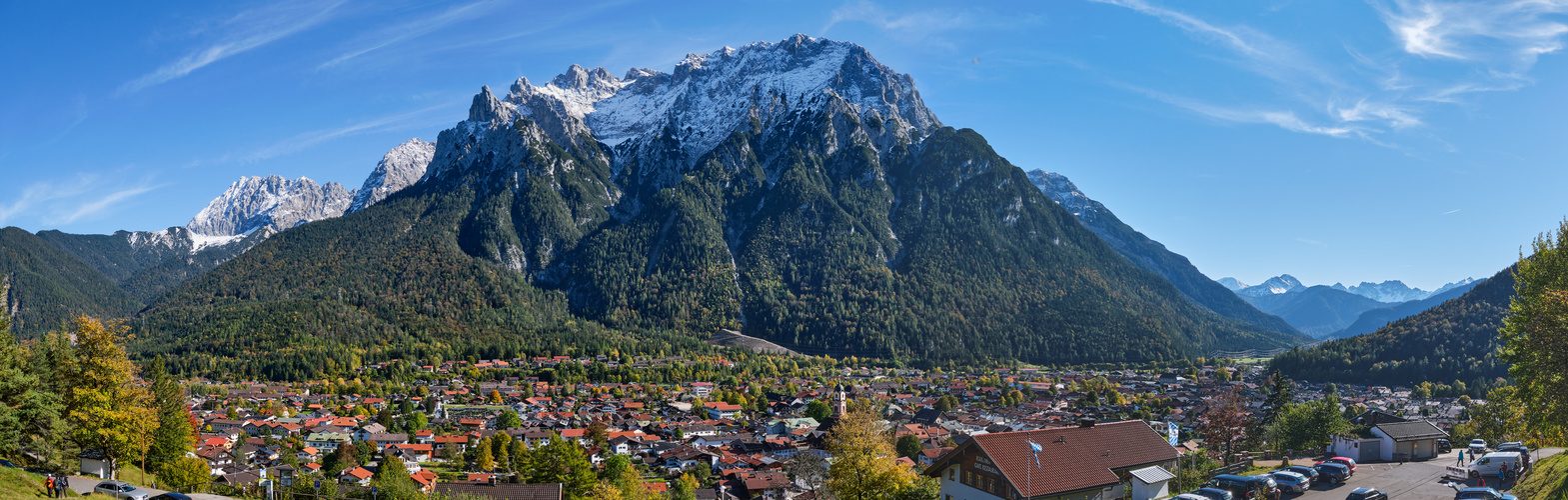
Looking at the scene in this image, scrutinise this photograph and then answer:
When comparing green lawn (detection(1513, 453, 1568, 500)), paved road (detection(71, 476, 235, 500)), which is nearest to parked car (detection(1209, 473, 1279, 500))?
green lawn (detection(1513, 453, 1568, 500))

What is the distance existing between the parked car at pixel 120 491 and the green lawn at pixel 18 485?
2.22 meters

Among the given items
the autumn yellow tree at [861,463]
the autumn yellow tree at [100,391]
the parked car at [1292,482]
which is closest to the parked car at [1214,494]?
the parked car at [1292,482]

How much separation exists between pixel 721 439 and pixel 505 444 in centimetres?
2653

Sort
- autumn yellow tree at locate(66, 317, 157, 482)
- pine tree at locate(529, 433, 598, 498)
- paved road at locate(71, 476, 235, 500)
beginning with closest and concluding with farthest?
1. paved road at locate(71, 476, 235, 500)
2. autumn yellow tree at locate(66, 317, 157, 482)
3. pine tree at locate(529, 433, 598, 498)

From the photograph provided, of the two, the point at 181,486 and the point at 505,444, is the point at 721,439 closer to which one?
the point at 505,444

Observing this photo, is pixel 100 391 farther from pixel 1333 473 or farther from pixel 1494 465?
pixel 1494 465

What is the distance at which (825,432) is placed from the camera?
211ft

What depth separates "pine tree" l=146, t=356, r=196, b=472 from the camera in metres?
51.7

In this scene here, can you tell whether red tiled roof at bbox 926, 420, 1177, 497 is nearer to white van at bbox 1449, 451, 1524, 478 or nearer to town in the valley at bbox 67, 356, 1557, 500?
town in the valley at bbox 67, 356, 1557, 500

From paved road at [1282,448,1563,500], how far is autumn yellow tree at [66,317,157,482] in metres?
54.4

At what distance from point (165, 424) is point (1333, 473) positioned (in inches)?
2695

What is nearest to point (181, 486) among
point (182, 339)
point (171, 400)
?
point (171, 400)

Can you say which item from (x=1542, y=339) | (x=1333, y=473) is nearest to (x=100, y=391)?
(x=1333, y=473)

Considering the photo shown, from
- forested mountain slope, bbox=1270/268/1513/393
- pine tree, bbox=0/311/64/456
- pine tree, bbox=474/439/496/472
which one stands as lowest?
pine tree, bbox=474/439/496/472
